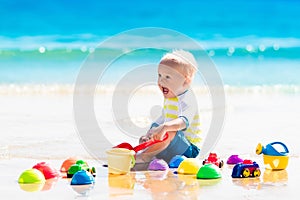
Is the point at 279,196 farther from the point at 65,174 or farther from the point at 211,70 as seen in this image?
the point at 211,70

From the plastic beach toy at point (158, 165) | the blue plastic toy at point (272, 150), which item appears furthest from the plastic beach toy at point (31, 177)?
the blue plastic toy at point (272, 150)

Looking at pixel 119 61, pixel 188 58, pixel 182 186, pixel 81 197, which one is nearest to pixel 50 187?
pixel 81 197

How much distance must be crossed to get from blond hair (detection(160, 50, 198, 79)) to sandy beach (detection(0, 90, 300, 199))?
57 cm

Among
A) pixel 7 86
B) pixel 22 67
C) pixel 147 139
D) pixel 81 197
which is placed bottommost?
pixel 81 197

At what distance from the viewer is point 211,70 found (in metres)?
9.04

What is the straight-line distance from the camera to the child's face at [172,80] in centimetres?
326

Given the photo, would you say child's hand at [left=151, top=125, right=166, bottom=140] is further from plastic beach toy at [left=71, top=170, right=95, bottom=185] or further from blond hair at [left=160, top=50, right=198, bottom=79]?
plastic beach toy at [left=71, top=170, right=95, bottom=185]

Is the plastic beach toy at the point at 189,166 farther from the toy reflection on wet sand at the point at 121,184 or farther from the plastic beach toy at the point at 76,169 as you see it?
the plastic beach toy at the point at 76,169

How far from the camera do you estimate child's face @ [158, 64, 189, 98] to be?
3256 mm

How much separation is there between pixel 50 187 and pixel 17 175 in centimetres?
36

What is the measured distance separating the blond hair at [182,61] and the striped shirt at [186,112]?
120 millimetres

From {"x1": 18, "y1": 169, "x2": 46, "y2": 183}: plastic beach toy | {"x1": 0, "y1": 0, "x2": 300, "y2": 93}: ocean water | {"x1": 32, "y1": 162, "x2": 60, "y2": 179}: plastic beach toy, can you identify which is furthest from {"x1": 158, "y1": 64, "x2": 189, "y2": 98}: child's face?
{"x1": 0, "y1": 0, "x2": 300, "y2": 93}: ocean water

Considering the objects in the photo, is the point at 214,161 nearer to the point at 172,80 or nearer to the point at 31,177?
the point at 172,80

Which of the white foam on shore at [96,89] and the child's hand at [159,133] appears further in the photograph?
the white foam on shore at [96,89]
